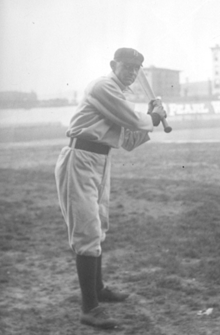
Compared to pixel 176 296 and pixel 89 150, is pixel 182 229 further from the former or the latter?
pixel 89 150

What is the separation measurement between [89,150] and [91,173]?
120 millimetres

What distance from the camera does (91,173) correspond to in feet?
7.75

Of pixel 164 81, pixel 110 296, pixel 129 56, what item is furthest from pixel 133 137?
pixel 110 296

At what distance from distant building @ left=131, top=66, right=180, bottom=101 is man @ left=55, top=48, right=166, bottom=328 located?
2.42 ft

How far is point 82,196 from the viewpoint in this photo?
2.33m

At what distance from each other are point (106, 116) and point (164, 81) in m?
1.11

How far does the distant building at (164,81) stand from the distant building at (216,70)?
10.3 inches

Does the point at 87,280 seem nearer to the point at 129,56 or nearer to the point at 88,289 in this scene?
the point at 88,289

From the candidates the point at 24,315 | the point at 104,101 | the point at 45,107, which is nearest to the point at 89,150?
the point at 104,101

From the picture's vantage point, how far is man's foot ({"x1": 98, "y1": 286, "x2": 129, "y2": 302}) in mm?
2629

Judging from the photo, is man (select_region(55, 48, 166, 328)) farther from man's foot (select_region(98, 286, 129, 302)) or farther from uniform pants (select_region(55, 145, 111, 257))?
man's foot (select_region(98, 286, 129, 302))

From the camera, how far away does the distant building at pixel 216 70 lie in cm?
321

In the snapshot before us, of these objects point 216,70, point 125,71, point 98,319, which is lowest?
point 98,319

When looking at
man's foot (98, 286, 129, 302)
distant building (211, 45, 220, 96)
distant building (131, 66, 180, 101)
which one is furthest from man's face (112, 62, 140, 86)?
man's foot (98, 286, 129, 302)
